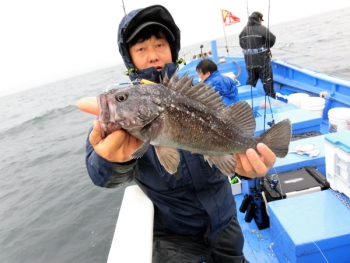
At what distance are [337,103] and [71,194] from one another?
32.9 feet

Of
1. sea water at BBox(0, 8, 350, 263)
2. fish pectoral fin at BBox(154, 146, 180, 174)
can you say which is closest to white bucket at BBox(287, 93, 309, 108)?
fish pectoral fin at BBox(154, 146, 180, 174)

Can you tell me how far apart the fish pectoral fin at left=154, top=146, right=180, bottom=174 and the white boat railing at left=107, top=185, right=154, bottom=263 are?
63 cm

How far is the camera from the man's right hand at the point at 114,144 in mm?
1672

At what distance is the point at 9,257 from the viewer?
7.71 metres

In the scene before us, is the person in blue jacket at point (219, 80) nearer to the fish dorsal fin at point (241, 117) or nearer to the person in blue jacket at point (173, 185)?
the person in blue jacket at point (173, 185)

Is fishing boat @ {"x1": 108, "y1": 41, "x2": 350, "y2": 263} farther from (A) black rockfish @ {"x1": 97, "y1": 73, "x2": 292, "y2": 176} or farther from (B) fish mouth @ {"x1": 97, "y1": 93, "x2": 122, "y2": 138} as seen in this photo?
(B) fish mouth @ {"x1": 97, "y1": 93, "x2": 122, "y2": 138}

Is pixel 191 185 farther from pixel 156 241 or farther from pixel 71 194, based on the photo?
pixel 71 194

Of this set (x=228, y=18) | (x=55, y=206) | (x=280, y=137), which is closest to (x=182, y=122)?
(x=280, y=137)

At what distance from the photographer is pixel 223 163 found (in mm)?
2104

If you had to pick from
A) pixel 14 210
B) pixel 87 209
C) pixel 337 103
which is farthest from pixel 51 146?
pixel 337 103

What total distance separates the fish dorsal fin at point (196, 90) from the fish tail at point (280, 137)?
483 millimetres

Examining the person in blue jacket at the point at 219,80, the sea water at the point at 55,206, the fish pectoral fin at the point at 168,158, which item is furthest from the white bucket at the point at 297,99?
the sea water at the point at 55,206

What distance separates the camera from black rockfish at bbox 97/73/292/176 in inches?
69.4

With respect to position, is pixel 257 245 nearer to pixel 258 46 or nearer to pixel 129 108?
pixel 129 108
